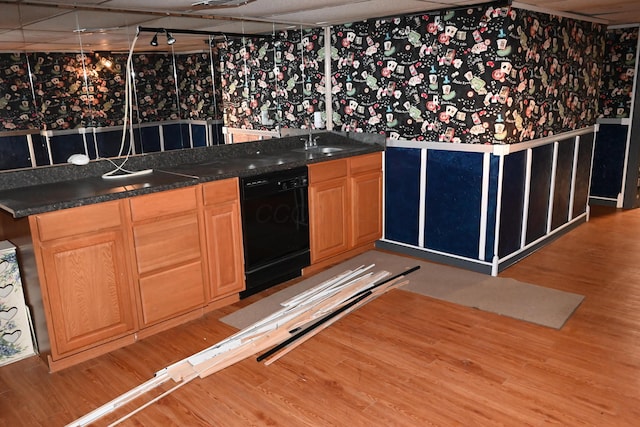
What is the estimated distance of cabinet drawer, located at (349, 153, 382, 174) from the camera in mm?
4325

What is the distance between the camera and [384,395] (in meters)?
2.53

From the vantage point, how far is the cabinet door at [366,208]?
4.41 metres

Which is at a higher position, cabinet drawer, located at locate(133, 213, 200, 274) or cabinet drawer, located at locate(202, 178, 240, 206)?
cabinet drawer, located at locate(202, 178, 240, 206)

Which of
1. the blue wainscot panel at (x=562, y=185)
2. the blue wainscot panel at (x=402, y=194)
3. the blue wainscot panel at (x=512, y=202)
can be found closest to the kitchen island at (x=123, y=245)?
the blue wainscot panel at (x=402, y=194)

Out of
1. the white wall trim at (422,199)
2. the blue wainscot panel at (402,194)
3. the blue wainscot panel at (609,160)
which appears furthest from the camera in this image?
the blue wainscot panel at (609,160)

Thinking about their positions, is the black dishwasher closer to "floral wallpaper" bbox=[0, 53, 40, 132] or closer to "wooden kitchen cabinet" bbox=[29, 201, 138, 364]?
"wooden kitchen cabinet" bbox=[29, 201, 138, 364]

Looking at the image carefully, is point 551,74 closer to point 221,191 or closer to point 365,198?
point 365,198

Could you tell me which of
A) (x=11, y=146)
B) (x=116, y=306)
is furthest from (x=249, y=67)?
(x=116, y=306)

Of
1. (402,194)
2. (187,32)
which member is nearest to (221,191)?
(187,32)

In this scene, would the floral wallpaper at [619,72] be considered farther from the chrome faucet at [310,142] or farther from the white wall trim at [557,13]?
the chrome faucet at [310,142]

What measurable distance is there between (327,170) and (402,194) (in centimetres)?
81

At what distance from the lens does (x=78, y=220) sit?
107 inches

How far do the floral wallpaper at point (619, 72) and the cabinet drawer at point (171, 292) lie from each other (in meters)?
5.03

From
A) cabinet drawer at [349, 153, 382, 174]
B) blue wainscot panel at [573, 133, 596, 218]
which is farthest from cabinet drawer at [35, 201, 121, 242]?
blue wainscot panel at [573, 133, 596, 218]
